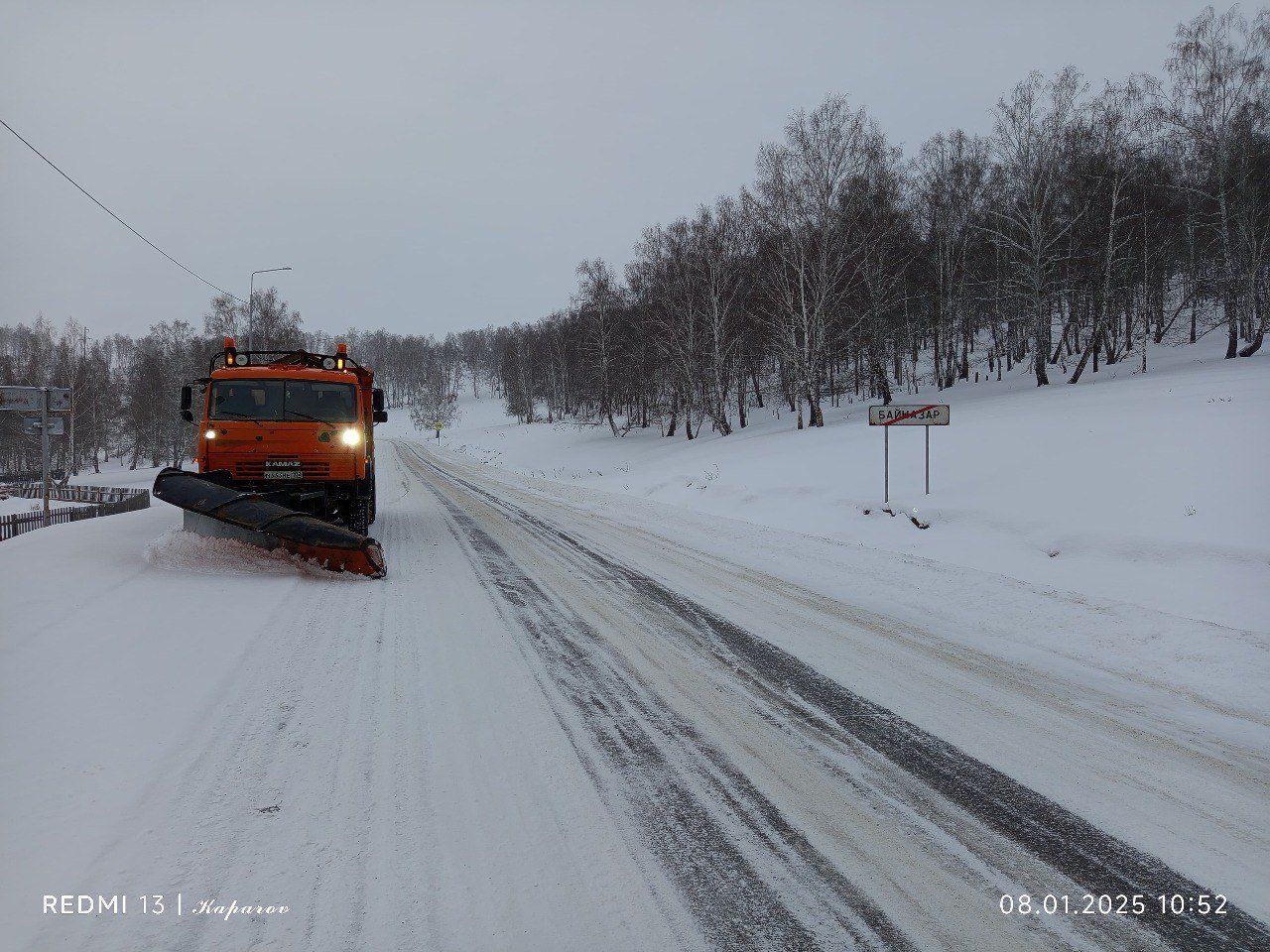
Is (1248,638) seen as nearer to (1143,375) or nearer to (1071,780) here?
(1071,780)

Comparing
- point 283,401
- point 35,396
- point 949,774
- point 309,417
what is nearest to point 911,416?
point 949,774

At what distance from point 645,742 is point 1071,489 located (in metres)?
9.68

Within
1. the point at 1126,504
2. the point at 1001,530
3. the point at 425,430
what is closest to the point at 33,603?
the point at 1001,530

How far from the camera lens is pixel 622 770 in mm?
3354

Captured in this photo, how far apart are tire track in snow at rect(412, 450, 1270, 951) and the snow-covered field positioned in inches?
0.8

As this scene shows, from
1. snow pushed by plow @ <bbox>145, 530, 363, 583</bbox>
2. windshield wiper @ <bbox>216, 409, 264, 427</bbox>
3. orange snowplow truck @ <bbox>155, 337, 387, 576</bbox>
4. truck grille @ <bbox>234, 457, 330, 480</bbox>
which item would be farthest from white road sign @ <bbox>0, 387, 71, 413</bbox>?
snow pushed by plow @ <bbox>145, 530, 363, 583</bbox>

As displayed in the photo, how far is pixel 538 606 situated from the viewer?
6.46 metres

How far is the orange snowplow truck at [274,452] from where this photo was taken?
311 inches

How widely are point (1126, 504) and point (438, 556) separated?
9.84 m

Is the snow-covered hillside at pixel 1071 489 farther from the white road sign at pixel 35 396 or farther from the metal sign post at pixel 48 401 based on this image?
the white road sign at pixel 35 396

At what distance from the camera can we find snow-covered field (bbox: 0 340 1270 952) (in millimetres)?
2371

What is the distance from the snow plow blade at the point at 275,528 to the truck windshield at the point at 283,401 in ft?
4.72

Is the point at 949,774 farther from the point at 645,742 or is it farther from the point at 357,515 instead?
the point at 357,515

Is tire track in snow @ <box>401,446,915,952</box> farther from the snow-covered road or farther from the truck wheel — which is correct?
the truck wheel
